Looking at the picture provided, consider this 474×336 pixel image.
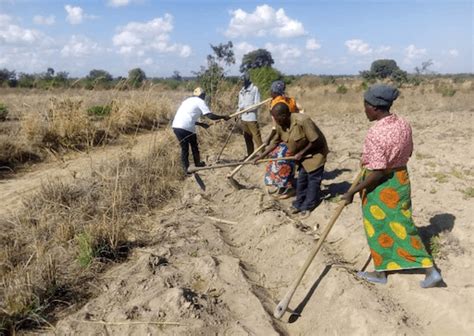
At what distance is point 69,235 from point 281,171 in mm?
2508

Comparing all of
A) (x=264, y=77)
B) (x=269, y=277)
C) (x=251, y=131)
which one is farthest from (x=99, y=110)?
(x=269, y=277)

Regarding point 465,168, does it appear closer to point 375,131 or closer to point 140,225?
point 375,131

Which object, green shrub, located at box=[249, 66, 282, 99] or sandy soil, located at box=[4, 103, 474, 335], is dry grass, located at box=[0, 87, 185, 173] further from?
green shrub, located at box=[249, 66, 282, 99]

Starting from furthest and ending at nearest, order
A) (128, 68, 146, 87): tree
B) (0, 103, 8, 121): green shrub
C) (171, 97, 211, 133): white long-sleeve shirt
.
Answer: (0, 103, 8, 121): green shrub → (128, 68, 146, 87): tree → (171, 97, 211, 133): white long-sleeve shirt

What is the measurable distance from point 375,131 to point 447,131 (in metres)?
6.89

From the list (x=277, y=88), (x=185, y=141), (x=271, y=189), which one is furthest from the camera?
(x=185, y=141)

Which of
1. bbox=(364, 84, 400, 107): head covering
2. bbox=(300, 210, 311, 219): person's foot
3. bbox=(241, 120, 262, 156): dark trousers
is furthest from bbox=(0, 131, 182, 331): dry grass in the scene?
bbox=(364, 84, 400, 107): head covering

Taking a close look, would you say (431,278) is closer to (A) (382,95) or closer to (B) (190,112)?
(A) (382,95)

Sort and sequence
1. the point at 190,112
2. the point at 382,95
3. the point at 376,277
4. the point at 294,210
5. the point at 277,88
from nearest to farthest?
the point at 382,95 → the point at 376,277 → the point at 294,210 → the point at 277,88 → the point at 190,112

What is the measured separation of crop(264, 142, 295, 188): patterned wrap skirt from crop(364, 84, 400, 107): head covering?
238 cm

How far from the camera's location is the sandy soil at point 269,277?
287 centimetres

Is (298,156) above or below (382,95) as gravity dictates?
below

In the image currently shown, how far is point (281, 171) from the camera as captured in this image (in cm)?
533

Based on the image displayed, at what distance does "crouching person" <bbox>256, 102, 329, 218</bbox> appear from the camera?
14.8 feet
